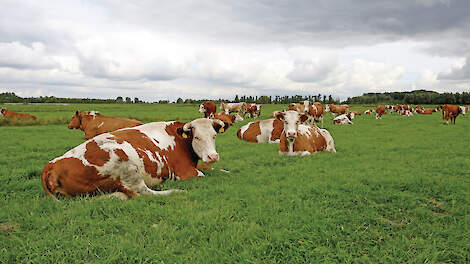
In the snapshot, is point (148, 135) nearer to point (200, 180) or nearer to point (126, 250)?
→ point (200, 180)

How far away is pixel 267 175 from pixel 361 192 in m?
2.25

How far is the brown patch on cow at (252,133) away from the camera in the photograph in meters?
14.4

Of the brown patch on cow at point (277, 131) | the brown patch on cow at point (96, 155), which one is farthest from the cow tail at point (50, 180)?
the brown patch on cow at point (277, 131)

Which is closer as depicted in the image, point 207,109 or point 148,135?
point 148,135

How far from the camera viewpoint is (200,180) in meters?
6.08

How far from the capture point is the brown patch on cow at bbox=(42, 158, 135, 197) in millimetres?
4465

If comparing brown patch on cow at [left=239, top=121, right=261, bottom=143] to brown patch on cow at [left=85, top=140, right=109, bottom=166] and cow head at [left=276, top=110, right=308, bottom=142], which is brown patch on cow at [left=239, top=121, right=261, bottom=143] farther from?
brown patch on cow at [left=85, top=140, right=109, bottom=166]

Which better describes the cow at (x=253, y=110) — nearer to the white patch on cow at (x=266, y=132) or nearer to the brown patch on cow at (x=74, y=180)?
the white patch on cow at (x=266, y=132)

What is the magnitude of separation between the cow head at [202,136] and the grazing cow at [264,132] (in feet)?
25.5

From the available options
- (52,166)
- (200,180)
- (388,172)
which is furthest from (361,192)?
(52,166)

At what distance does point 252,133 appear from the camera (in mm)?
14547

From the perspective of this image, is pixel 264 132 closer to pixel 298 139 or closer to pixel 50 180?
pixel 298 139

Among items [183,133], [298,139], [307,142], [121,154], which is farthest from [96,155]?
[307,142]

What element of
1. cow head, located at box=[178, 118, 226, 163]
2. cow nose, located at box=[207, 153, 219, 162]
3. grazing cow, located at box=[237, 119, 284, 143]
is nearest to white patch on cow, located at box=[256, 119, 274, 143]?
grazing cow, located at box=[237, 119, 284, 143]
